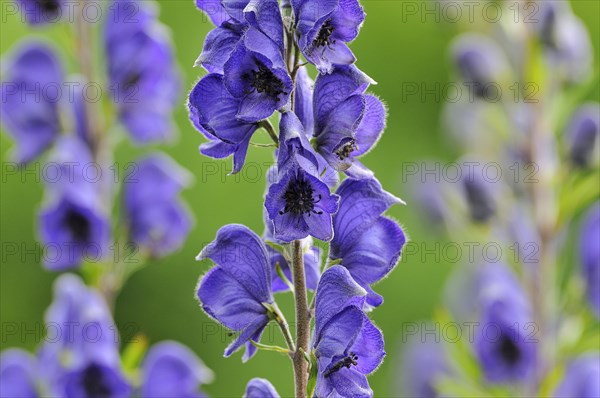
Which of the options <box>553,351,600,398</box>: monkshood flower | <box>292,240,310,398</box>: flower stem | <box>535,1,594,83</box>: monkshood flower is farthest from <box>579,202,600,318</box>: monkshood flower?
<box>292,240,310,398</box>: flower stem

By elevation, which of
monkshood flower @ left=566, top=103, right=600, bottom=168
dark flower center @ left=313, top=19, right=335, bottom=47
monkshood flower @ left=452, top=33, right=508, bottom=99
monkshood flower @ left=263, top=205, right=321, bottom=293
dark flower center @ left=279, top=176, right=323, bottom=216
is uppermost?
monkshood flower @ left=452, top=33, right=508, bottom=99

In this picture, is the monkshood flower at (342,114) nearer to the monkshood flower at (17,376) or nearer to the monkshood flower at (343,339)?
the monkshood flower at (343,339)

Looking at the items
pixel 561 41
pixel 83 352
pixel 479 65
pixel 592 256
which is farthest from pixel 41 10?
pixel 592 256

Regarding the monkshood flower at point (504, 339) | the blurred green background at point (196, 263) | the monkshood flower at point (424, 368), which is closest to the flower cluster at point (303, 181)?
the monkshood flower at point (504, 339)

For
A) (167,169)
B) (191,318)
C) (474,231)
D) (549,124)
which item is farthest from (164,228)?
(191,318)

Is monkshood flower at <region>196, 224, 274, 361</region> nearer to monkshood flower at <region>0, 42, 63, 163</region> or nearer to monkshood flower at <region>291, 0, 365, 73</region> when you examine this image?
monkshood flower at <region>291, 0, 365, 73</region>

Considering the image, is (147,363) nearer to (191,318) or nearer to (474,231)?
(474,231)
